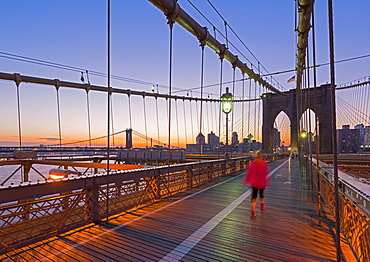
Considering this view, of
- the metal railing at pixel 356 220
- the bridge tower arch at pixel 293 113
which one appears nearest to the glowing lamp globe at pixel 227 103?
the metal railing at pixel 356 220

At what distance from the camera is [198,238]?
3.50 m

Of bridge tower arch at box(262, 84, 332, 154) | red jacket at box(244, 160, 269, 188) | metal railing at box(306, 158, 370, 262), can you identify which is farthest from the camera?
bridge tower arch at box(262, 84, 332, 154)

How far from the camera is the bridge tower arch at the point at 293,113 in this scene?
33000 millimetres

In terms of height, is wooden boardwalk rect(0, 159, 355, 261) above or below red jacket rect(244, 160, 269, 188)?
below

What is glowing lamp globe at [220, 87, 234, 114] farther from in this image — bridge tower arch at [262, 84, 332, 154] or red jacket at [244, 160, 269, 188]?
bridge tower arch at [262, 84, 332, 154]

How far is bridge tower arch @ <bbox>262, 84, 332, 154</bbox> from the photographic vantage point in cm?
3300

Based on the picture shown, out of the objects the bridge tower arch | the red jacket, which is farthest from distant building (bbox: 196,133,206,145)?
the bridge tower arch

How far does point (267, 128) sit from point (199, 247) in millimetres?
41374

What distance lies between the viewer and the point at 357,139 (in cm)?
5906

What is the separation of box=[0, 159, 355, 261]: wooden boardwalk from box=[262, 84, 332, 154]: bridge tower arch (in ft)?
93.7

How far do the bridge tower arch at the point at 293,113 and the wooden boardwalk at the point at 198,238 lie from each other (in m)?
28.6

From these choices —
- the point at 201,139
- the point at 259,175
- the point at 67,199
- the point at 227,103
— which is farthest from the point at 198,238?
the point at 201,139

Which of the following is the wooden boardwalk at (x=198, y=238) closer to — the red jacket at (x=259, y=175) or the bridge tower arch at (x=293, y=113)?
the red jacket at (x=259, y=175)

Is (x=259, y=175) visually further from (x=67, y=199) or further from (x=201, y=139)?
(x=201, y=139)
